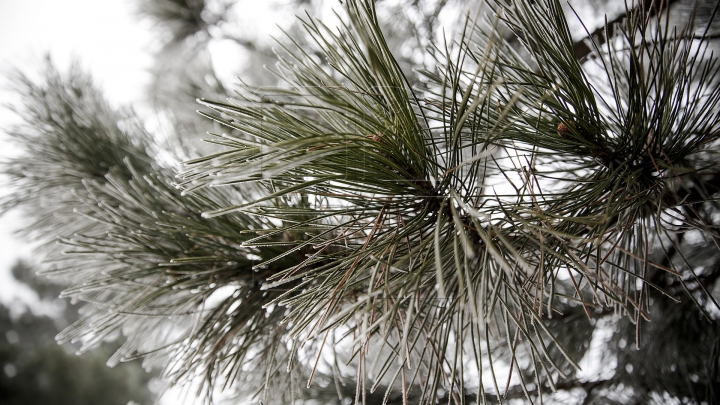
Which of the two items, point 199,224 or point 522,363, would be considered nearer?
point 199,224

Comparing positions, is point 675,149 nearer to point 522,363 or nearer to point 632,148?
point 632,148

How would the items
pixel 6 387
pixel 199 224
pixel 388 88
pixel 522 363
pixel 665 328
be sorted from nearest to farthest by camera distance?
pixel 388 88, pixel 199 224, pixel 665 328, pixel 522 363, pixel 6 387

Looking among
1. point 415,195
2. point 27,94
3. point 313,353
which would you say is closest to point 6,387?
point 27,94

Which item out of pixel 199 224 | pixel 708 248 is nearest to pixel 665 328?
pixel 708 248

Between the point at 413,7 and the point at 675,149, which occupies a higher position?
the point at 413,7

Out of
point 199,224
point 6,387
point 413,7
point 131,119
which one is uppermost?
point 413,7

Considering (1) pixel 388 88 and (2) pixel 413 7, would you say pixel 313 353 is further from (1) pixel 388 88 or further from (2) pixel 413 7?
(2) pixel 413 7

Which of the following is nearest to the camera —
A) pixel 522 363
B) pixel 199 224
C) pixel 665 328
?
pixel 199 224
